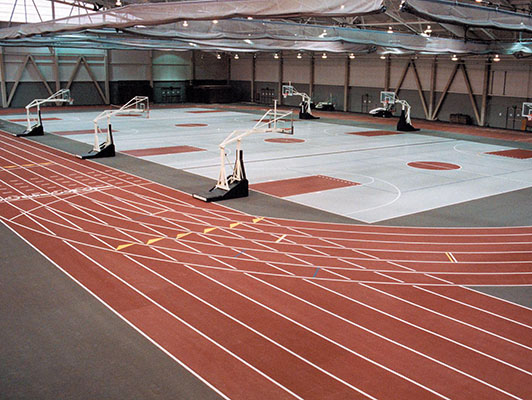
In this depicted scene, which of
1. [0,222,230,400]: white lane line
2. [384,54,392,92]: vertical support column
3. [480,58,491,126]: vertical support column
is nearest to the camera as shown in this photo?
[0,222,230,400]: white lane line

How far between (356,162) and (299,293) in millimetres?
15351

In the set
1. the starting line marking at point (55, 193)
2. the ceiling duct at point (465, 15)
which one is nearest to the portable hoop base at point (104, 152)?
the starting line marking at point (55, 193)

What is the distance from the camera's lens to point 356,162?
2556 cm

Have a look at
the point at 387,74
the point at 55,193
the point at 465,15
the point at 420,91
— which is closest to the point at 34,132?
the point at 55,193

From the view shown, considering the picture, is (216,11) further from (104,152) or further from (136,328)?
(136,328)

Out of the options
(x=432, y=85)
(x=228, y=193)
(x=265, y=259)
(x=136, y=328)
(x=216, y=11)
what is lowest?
(x=136, y=328)

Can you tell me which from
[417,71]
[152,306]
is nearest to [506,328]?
[152,306]

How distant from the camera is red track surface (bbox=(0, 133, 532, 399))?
8.15 metres

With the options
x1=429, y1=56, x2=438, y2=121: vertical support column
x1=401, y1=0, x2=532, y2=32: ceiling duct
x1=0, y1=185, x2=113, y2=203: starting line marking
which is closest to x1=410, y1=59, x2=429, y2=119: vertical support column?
x1=429, y1=56, x2=438, y2=121: vertical support column

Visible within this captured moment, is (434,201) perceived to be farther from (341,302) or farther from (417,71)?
(417,71)

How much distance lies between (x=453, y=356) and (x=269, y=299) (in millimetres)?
3562

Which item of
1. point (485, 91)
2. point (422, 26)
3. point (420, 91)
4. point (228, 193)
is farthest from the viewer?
point (420, 91)

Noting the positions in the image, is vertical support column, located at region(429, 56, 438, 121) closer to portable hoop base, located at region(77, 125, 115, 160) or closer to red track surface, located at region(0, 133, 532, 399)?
portable hoop base, located at region(77, 125, 115, 160)

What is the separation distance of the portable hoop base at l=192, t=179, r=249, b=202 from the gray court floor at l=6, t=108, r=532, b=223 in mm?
868
